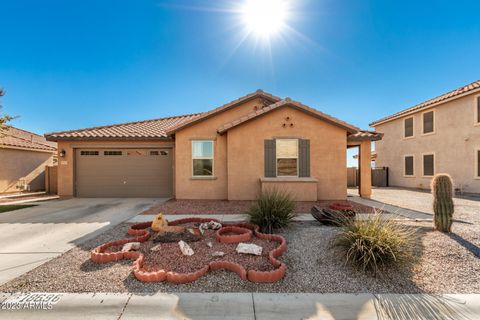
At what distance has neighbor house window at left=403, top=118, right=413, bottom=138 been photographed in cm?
1752

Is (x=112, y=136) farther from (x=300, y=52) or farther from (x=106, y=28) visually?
(x=300, y=52)

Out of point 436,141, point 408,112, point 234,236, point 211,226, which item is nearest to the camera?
point 234,236

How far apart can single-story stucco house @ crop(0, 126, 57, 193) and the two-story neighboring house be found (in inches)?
1168

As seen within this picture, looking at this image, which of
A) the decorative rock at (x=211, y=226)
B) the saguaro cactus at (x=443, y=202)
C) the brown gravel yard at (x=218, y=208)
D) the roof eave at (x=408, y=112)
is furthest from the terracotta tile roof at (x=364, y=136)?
the decorative rock at (x=211, y=226)

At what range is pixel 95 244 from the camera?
4.91m

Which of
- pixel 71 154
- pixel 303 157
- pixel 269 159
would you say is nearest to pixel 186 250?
pixel 269 159

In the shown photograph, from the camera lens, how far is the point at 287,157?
10.1 metres

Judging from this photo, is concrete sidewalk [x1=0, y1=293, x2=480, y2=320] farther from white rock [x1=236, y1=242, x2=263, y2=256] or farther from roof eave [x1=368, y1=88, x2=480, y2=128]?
roof eave [x1=368, y1=88, x2=480, y2=128]

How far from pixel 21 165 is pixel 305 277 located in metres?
20.9

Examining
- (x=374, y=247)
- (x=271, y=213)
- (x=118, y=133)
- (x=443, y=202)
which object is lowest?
(x=374, y=247)

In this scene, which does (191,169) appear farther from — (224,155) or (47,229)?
(47,229)

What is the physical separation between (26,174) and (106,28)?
41.1 ft

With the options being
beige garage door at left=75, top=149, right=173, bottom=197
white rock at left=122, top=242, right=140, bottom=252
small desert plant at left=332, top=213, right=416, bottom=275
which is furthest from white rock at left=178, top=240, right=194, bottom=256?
beige garage door at left=75, top=149, right=173, bottom=197

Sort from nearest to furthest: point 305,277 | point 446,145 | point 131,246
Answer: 1. point 305,277
2. point 131,246
3. point 446,145
